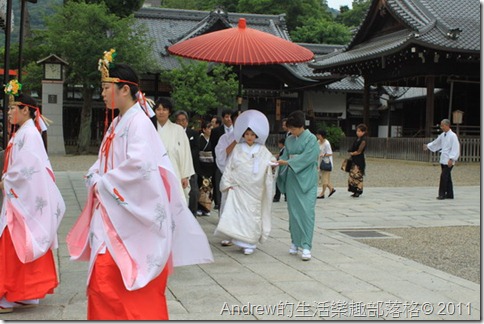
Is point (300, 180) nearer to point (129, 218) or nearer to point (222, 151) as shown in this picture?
point (222, 151)

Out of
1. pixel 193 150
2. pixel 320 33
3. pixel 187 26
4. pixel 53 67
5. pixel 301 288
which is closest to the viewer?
pixel 301 288

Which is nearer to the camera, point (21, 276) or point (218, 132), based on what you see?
point (21, 276)

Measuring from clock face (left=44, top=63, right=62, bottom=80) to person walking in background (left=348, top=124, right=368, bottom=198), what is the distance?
1440 cm

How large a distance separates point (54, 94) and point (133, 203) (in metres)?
21.5

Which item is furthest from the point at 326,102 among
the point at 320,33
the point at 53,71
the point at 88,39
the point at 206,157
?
the point at 206,157

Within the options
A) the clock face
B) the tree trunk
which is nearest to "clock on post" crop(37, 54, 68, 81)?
the clock face

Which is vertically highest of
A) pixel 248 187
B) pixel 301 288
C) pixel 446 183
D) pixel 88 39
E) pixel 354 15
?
pixel 354 15

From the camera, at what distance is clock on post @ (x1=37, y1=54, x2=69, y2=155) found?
22797mm

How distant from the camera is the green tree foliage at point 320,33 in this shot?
38812 mm

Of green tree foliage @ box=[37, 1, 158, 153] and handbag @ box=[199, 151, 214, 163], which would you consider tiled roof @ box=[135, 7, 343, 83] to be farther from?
handbag @ box=[199, 151, 214, 163]

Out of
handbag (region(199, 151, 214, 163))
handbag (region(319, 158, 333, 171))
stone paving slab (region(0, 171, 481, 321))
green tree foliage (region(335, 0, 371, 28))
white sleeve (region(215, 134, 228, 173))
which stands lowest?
stone paving slab (region(0, 171, 481, 321))

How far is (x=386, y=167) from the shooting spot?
813 inches

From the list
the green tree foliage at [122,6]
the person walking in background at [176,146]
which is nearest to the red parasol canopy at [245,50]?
the person walking in background at [176,146]

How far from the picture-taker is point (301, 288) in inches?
198
